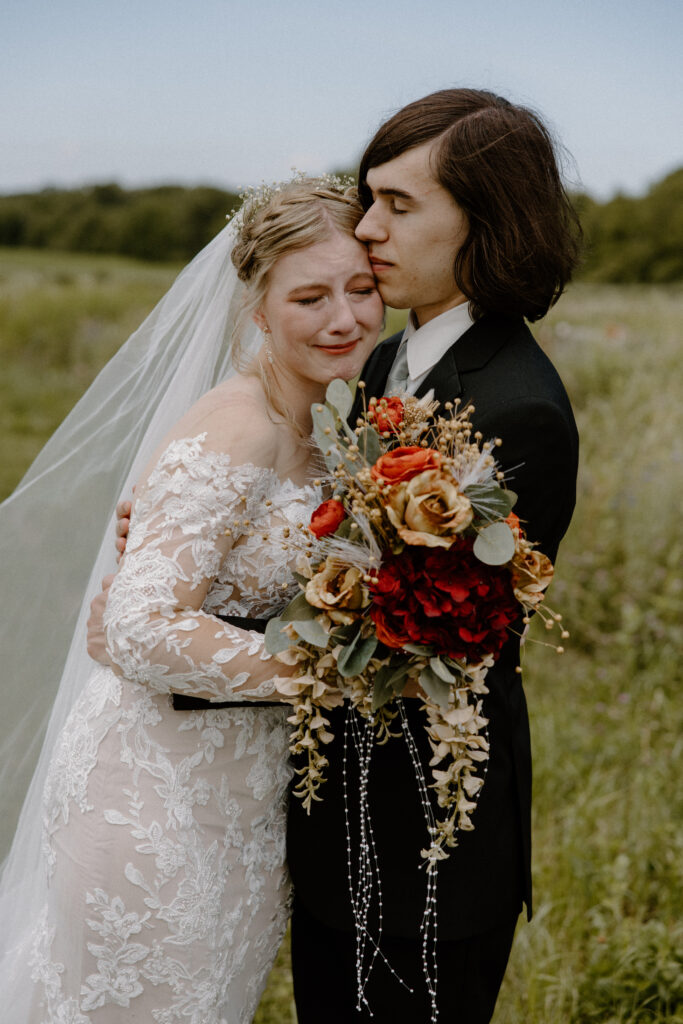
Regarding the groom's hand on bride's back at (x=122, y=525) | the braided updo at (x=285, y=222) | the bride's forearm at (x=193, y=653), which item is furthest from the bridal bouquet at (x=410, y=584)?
the groom's hand on bride's back at (x=122, y=525)

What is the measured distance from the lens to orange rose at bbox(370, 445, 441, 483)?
1655 millimetres

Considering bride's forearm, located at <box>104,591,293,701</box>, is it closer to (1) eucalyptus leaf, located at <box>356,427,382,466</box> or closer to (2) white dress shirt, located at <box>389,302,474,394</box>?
(1) eucalyptus leaf, located at <box>356,427,382,466</box>

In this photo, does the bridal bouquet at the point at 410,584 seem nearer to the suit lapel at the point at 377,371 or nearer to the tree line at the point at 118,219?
the suit lapel at the point at 377,371

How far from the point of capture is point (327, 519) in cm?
179

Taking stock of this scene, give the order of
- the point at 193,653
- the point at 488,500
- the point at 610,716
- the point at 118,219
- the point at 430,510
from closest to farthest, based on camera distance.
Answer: the point at 430,510 → the point at 488,500 → the point at 193,653 → the point at 610,716 → the point at 118,219

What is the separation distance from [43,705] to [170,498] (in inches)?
51.6

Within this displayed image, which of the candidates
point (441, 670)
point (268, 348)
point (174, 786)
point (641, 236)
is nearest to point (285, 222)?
point (268, 348)

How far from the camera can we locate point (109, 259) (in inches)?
892

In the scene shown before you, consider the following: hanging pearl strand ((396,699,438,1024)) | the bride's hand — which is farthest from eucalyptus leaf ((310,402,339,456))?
the bride's hand

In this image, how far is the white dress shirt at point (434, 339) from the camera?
92.5 inches

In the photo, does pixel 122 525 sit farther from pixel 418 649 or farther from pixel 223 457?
pixel 418 649

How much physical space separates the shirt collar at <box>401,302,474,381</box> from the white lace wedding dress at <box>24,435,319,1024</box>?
18.2 inches

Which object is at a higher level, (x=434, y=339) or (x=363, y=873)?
(x=434, y=339)

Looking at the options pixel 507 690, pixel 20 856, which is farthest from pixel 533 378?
pixel 20 856
